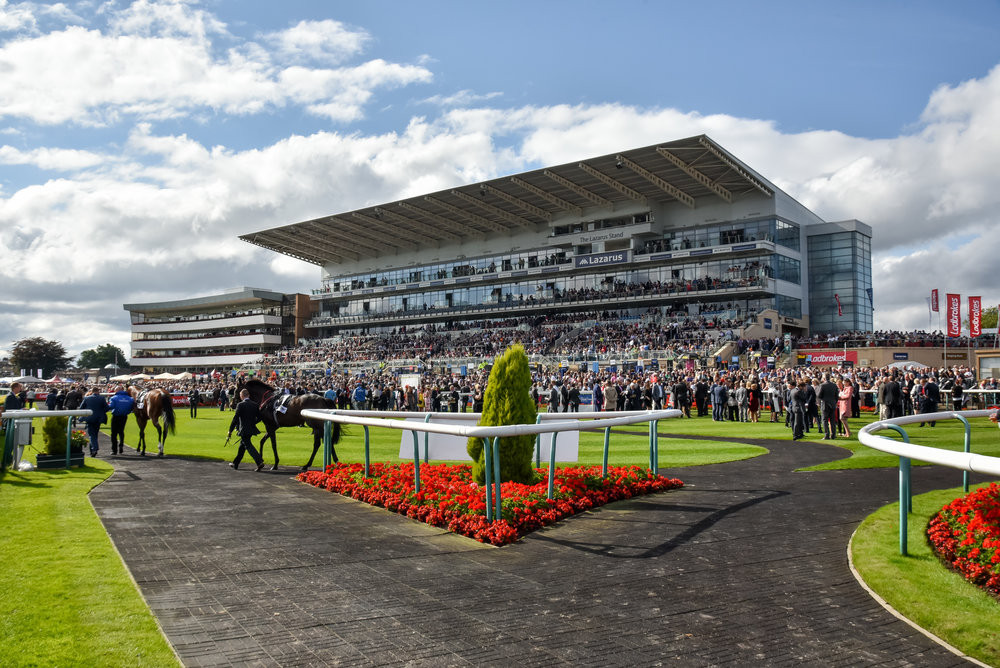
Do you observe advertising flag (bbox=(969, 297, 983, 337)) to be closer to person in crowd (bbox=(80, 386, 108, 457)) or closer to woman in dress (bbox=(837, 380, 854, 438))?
woman in dress (bbox=(837, 380, 854, 438))

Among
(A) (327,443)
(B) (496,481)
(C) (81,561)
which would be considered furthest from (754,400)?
(C) (81,561)

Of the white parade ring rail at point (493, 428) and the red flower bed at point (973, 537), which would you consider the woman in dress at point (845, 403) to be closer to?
the white parade ring rail at point (493, 428)

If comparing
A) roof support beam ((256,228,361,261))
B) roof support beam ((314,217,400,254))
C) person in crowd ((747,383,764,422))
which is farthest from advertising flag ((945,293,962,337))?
roof support beam ((256,228,361,261))

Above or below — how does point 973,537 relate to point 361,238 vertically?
below

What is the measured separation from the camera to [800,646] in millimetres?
3674

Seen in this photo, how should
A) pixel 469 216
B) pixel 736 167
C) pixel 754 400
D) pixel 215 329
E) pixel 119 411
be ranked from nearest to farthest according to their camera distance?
pixel 119 411 → pixel 754 400 → pixel 736 167 → pixel 469 216 → pixel 215 329

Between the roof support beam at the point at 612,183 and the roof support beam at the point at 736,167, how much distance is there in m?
7.58

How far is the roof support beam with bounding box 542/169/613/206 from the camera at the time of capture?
50.5 m

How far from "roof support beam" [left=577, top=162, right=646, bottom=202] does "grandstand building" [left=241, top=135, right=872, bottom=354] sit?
0.09m

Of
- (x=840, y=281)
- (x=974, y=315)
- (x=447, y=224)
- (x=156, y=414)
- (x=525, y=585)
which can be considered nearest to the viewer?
(x=525, y=585)

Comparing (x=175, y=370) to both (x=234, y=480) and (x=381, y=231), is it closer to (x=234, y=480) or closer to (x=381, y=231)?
(x=381, y=231)

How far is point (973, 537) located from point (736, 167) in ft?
145

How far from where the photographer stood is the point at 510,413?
7.46 metres

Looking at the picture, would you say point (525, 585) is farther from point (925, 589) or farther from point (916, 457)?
point (916, 457)
